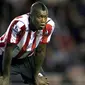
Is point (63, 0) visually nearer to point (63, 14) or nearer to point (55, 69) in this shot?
point (63, 14)

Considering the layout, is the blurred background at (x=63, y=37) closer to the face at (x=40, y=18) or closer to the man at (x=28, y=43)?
the man at (x=28, y=43)

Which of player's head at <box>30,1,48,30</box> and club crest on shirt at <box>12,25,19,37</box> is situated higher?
player's head at <box>30,1,48,30</box>

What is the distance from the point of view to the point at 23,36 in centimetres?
646

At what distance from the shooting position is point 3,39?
660cm

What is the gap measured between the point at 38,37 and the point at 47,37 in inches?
5.5

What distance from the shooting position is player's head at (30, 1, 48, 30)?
629 centimetres

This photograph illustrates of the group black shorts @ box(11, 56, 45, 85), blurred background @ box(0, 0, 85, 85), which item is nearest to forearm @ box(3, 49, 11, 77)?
black shorts @ box(11, 56, 45, 85)

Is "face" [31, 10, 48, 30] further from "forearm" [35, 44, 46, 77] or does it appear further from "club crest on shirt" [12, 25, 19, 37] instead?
"forearm" [35, 44, 46, 77]

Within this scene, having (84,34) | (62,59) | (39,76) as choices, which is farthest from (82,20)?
(39,76)

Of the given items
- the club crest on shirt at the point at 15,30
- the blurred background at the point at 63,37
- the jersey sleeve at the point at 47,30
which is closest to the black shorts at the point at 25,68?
the jersey sleeve at the point at 47,30

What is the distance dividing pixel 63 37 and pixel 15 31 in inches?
170

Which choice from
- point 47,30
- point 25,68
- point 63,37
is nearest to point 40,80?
point 25,68

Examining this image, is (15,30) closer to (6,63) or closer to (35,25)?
(35,25)

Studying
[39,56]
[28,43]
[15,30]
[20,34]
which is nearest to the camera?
[15,30]
